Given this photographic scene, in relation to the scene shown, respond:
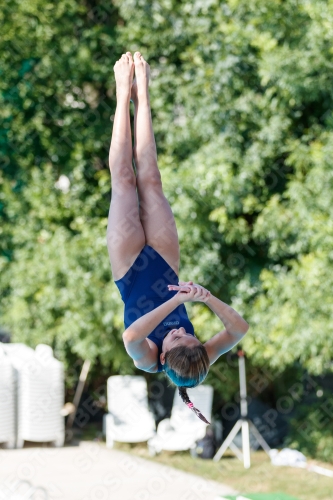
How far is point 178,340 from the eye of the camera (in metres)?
3.63

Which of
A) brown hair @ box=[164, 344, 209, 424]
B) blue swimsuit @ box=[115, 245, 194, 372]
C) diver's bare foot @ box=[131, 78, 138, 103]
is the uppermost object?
diver's bare foot @ box=[131, 78, 138, 103]

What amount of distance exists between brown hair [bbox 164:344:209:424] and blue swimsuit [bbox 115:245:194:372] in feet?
0.68

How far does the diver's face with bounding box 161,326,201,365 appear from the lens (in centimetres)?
358

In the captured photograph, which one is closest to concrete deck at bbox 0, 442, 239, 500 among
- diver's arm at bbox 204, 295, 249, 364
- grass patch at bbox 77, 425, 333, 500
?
grass patch at bbox 77, 425, 333, 500

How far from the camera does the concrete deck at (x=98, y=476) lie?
723cm

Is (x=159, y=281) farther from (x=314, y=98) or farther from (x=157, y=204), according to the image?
(x=314, y=98)

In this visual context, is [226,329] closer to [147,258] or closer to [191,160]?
[147,258]

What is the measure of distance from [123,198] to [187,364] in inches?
35.5

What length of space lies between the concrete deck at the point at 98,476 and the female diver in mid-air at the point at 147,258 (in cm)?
372

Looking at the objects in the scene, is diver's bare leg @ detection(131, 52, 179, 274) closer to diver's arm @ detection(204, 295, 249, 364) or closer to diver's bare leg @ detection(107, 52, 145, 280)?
diver's bare leg @ detection(107, 52, 145, 280)

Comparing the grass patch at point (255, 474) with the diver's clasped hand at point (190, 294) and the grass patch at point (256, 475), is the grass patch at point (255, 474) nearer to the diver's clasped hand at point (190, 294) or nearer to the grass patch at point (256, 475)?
the grass patch at point (256, 475)

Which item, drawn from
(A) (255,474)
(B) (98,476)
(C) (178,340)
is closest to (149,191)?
(C) (178,340)

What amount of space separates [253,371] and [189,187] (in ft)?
8.29

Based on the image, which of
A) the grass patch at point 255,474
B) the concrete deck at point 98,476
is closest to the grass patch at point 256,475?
the grass patch at point 255,474
